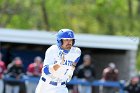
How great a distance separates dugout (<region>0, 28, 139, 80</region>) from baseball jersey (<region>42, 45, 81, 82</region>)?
10373mm

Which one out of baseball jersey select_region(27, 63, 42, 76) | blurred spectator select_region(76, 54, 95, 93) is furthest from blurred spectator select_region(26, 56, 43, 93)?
blurred spectator select_region(76, 54, 95, 93)

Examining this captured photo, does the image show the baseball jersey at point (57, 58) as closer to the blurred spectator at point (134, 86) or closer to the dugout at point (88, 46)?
the blurred spectator at point (134, 86)

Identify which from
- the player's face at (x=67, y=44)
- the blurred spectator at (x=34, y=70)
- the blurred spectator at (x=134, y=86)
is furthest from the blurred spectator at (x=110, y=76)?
the player's face at (x=67, y=44)

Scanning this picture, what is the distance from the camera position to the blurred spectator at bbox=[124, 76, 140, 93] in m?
15.5

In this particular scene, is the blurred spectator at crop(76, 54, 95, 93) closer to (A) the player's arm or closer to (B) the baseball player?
(B) the baseball player

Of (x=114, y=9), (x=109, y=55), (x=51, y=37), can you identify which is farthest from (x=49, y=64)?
(x=114, y=9)

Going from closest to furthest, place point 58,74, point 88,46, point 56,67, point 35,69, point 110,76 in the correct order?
point 56,67, point 58,74, point 35,69, point 110,76, point 88,46

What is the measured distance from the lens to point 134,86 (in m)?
15.5

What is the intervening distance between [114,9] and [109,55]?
7230mm

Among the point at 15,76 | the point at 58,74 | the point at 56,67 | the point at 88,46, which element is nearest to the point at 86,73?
the point at 15,76

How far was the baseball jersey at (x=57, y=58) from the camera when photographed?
7.85 meters

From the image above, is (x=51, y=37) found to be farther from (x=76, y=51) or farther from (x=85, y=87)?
(x=76, y=51)

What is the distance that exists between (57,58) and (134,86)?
312 inches

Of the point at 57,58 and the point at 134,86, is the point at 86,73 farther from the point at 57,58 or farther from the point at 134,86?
the point at 57,58
